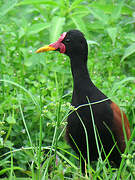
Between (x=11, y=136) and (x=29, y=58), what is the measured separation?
755mm

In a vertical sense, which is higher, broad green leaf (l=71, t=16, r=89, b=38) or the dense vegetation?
broad green leaf (l=71, t=16, r=89, b=38)

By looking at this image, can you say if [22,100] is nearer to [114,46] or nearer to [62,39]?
[62,39]

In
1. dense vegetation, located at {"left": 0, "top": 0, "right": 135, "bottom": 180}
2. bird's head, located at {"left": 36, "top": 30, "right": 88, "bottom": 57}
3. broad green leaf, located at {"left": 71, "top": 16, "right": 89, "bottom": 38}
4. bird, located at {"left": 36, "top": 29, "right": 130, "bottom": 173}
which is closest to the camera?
bird, located at {"left": 36, "top": 29, "right": 130, "bottom": 173}

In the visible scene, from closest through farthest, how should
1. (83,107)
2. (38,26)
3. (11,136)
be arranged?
(83,107)
(11,136)
(38,26)

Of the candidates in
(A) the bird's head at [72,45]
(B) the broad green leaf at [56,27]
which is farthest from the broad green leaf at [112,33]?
(A) the bird's head at [72,45]

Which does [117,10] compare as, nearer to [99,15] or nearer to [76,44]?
[99,15]

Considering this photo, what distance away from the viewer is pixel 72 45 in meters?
2.51

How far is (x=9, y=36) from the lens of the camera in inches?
127

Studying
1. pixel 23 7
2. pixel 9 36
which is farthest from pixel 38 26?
pixel 23 7

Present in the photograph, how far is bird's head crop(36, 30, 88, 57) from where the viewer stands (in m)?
2.49

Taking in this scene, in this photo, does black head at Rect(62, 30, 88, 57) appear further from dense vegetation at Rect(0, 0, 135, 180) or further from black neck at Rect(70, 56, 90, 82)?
dense vegetation at Rect(0, 0, 135, 180)

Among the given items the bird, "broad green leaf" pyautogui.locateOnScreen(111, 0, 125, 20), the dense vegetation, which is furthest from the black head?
"broad green leaf" pyautogui.locateOnScreen(111, 0, 125, 20)

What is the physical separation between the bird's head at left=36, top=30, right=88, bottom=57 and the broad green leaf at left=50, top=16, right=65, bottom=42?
69 cm

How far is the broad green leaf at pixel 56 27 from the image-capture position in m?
3.26
